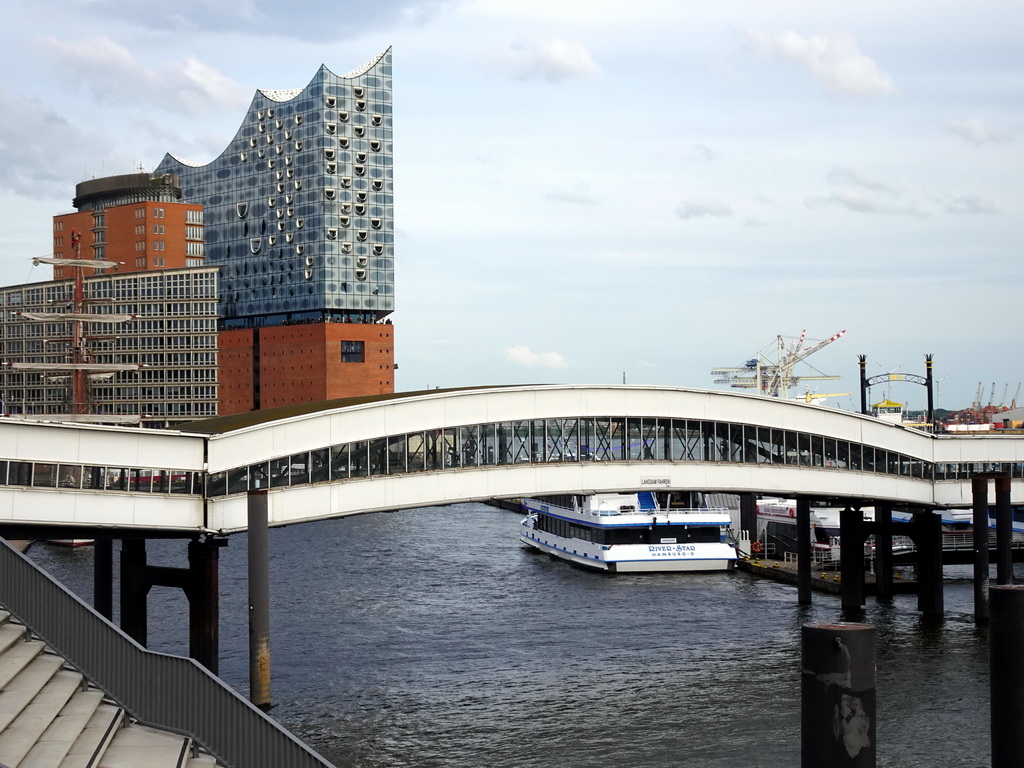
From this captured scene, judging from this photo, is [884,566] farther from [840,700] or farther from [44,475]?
[840,700]

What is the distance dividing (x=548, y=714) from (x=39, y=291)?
504ft

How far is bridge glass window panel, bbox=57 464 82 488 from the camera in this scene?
34469 millimetres

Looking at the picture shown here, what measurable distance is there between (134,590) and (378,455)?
367 inches

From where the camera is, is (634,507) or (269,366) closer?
(634,507)

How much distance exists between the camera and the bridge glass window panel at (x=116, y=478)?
3519 centimetres

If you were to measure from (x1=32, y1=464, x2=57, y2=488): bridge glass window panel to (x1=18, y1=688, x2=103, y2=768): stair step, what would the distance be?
14378 mm

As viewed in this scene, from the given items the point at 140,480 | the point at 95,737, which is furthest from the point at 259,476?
the point at 95,737

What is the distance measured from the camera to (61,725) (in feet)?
Result: 62.0

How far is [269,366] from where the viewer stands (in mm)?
189500

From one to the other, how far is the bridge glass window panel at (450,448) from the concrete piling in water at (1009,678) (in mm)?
30538

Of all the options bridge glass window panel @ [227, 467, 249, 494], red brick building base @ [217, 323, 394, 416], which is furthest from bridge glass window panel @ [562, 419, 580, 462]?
red brick building base @ [217, 323, 394, 416]

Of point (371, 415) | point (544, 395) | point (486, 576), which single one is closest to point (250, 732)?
point (371, 415)

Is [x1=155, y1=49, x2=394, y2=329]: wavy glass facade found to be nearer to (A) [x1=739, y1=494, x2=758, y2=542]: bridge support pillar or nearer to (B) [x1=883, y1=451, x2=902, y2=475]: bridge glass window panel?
(A) [x1=739, y1=494, x2=758, y2=542]: bridge support pillar

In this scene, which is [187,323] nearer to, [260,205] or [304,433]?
[260,205]
